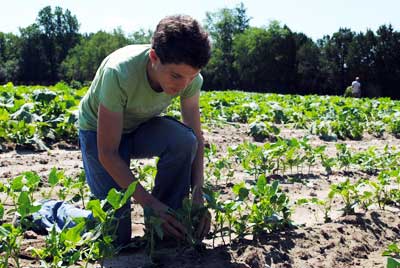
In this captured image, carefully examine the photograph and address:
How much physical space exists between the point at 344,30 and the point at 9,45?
54.4 m

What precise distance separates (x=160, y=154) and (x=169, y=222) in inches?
19.9

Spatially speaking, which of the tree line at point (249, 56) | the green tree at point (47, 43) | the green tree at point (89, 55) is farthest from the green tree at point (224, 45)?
the green tree at point (47, 43)

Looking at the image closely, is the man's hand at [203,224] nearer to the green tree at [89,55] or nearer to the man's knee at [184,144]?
the man's knee at [184,144]

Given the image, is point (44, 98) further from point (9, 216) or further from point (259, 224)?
point (259, 224)

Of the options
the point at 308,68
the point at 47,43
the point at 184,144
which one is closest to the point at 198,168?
the point at 184,144

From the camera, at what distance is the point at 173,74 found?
2.38 metres

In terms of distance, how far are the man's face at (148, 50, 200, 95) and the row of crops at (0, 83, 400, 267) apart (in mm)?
552

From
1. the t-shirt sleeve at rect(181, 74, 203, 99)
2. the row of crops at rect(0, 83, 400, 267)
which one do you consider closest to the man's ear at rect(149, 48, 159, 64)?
the t-shirt sleeve at rect(181, 74, 203, 99)

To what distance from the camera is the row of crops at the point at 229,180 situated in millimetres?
2203

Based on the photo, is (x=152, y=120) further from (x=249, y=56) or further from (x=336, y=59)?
(x=249, y=56)

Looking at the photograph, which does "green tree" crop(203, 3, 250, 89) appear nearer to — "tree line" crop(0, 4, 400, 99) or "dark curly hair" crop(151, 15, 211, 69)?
"tree line" crop(0, 4, 400, 99)

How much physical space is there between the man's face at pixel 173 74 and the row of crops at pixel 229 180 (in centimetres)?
55

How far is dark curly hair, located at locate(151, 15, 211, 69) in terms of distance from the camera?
→ 2.30 meters

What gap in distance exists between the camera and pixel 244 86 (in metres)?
57.2
